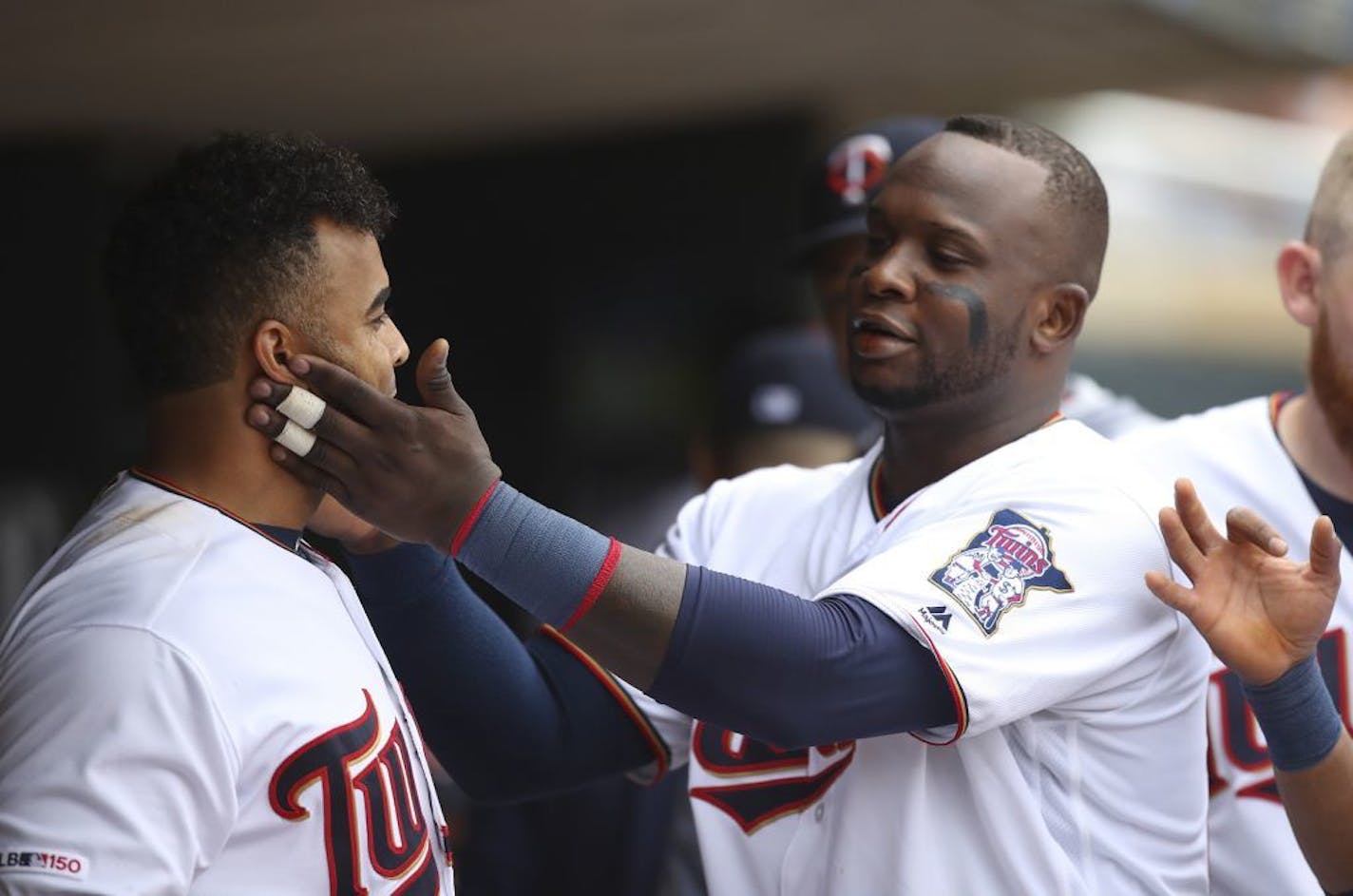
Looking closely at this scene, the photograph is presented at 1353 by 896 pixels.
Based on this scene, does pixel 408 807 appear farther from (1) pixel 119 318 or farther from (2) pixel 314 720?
(1) pixel 119 318

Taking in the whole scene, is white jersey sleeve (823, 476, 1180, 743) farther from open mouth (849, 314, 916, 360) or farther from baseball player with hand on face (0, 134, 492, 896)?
baseball player with hand on face (0, 134, 492, 896)

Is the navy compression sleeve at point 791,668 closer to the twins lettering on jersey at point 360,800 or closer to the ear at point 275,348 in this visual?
the twins lettering on jersey at point 360,800

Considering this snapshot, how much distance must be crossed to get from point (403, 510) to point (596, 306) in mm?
6250

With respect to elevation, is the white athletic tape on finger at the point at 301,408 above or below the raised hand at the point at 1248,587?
above

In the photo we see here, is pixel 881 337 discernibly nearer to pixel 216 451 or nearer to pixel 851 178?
pixel 216 451

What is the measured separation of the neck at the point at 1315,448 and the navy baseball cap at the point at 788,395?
4.15 feet

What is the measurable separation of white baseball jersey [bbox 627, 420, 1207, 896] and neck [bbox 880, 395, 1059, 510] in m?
0.07

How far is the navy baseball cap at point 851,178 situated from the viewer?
160 inches

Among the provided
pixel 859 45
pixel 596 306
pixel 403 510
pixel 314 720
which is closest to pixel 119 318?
pixel 403 510

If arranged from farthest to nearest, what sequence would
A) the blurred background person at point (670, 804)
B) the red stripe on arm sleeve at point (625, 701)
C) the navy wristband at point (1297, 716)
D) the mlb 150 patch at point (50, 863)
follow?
1. the blurred background person at point (670, 804)
2. the red stripe on arm sleeve at point (625, 701)
3. the navy wristband at point (1297, 716)
4. the mlb 150 patch at point (50, 863)

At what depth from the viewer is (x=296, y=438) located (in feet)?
6.44

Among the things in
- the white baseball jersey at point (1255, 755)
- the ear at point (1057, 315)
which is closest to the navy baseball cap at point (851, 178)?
the white baseball jersey at point (1255, 755)

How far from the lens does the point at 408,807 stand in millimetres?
2029

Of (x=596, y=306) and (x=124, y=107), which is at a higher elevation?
(x=124, y=107)
